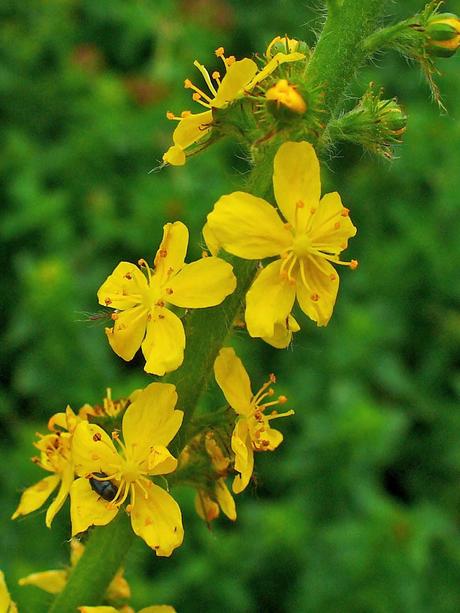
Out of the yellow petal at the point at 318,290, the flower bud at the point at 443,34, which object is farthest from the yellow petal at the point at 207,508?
the flower bud at the point at 443,34

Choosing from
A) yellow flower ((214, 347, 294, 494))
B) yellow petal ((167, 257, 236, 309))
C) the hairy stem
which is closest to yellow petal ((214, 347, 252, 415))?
yellow flower ((214, 347, 294, 494))

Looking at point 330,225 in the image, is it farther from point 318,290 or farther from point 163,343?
point 163,343

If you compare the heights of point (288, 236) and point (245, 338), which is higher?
point (288, 236)

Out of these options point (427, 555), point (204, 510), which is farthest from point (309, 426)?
point (204, 510)

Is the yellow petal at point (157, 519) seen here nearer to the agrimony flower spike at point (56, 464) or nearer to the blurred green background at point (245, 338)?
the agrimony flower spike at point (56, 464)

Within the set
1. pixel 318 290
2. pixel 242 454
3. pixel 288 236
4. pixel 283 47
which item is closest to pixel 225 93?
pixel 283 47
